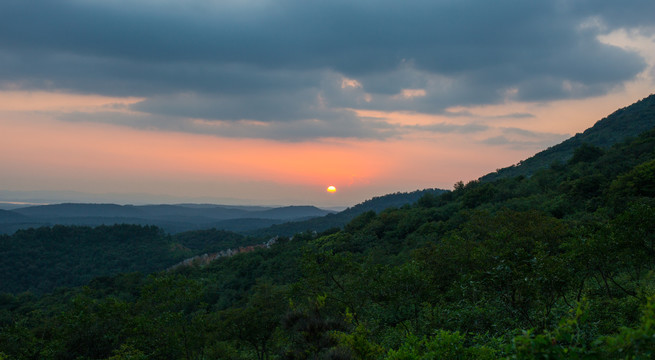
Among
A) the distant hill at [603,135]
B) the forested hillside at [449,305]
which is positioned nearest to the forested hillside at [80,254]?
the forested hillside at [449,305]

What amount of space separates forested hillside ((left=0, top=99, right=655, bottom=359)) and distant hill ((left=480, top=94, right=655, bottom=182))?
6791 cm

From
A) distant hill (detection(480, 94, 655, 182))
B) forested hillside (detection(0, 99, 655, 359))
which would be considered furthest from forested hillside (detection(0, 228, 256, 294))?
distant hill (detection(480, 94, 655, 182))

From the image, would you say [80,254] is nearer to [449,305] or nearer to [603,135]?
[449,305]

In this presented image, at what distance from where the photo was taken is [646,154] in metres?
47.8

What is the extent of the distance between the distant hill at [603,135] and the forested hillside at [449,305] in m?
67.9

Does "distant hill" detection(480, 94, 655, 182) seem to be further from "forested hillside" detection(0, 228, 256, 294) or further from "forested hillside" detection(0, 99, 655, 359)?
"forested hillside" detection(0, 228, 256, 294)

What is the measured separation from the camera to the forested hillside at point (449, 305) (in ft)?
30.6

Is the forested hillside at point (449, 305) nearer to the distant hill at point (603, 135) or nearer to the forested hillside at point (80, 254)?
the distant hill at point (603, 135)

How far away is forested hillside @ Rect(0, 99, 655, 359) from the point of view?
932 centimetres

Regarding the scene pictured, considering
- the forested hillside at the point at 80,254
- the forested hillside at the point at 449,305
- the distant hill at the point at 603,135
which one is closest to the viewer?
the forested hillside at the point at 449,305

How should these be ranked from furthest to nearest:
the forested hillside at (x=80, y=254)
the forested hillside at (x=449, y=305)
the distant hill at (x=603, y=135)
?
the forested hillside at (x=80, y=254) < the distant hill at (x=603, y=135) < the forested hillside at (x=449, y=305)

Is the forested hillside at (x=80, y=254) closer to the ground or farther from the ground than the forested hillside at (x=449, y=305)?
closer to the ground

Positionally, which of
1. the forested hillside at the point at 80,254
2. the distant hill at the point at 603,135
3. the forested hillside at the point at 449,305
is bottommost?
the forested hillside at the point at 80,254

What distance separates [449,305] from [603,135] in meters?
119
